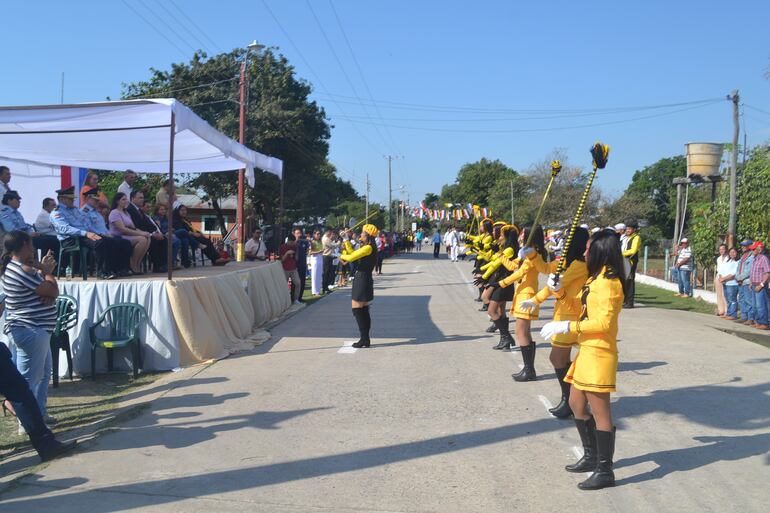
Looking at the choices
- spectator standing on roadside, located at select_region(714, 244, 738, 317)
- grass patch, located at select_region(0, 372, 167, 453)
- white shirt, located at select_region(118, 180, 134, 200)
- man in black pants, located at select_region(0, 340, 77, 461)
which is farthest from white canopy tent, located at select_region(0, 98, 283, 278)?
spectator standing on roadside, located at select_region(714, 244, 738, 317)

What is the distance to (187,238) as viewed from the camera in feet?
43.9

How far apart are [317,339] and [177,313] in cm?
298

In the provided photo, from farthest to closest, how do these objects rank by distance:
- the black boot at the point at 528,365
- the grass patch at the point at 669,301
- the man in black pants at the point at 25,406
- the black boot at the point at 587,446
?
the grass patch at the point at 669,301 < the black boot at the point at 528,365 < the man in black pants at the point at 25,406 < the black boot at the point at 587,446

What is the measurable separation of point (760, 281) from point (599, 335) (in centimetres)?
1060

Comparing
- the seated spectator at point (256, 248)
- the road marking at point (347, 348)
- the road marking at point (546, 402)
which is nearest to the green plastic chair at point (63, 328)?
the road marking at point (347, 348)

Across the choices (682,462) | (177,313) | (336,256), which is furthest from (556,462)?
(336,256)

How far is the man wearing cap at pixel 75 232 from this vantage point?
957cm

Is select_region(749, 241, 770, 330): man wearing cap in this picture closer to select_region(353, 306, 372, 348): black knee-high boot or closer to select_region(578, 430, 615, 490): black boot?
select_region(353, 306, 372, 348): black knee-high boot

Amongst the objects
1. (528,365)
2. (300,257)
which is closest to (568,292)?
(528,365)

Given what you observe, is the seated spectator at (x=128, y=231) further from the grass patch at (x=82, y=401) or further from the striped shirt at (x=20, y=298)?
the striped shirt at (x=20, y=298)

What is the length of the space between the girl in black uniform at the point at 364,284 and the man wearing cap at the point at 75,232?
3451 millimetres

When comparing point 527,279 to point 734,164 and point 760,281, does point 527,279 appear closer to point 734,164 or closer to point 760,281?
point 760,281

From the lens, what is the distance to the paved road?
15.2ft

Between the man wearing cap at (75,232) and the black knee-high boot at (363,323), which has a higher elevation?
the man wearing cap at (75,232)
